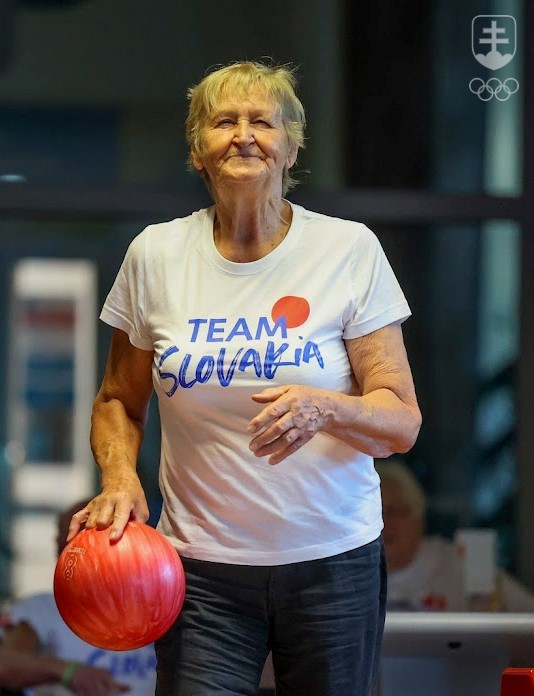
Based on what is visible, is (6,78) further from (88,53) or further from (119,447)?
(119,447)

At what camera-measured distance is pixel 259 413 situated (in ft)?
6.62

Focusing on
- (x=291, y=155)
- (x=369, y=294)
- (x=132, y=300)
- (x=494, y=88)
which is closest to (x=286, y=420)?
(x=369, y=294)

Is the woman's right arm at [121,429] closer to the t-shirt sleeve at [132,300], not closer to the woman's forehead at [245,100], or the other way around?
the t-shirt sleeve at [132,300]

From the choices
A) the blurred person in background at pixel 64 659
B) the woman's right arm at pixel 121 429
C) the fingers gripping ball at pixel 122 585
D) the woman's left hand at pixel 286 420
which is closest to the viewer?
the woman's left hand at pixel 286 420

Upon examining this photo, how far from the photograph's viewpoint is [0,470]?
4.00m

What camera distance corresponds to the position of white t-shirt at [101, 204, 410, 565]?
207cm

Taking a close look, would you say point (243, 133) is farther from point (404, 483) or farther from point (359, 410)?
point (404, 483)

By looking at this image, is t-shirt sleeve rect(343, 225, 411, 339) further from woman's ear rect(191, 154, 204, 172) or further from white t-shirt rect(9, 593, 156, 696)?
white t-shirt rect(9, 593, 156, 696)

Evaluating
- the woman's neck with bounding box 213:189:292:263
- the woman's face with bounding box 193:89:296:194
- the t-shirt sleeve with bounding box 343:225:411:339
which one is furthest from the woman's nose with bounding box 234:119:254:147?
the t-shirt sleeve with bounding box 343:225:411:339

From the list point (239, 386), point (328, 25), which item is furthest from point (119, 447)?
point (328, 25)

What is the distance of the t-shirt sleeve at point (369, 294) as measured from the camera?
214cm

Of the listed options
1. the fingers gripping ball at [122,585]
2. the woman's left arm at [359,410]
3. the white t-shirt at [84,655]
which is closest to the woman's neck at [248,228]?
the woman's left arm at [359,410]

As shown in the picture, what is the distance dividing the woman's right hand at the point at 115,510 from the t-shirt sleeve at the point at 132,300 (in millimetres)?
261

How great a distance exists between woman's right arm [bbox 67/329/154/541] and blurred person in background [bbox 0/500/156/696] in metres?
1.57
